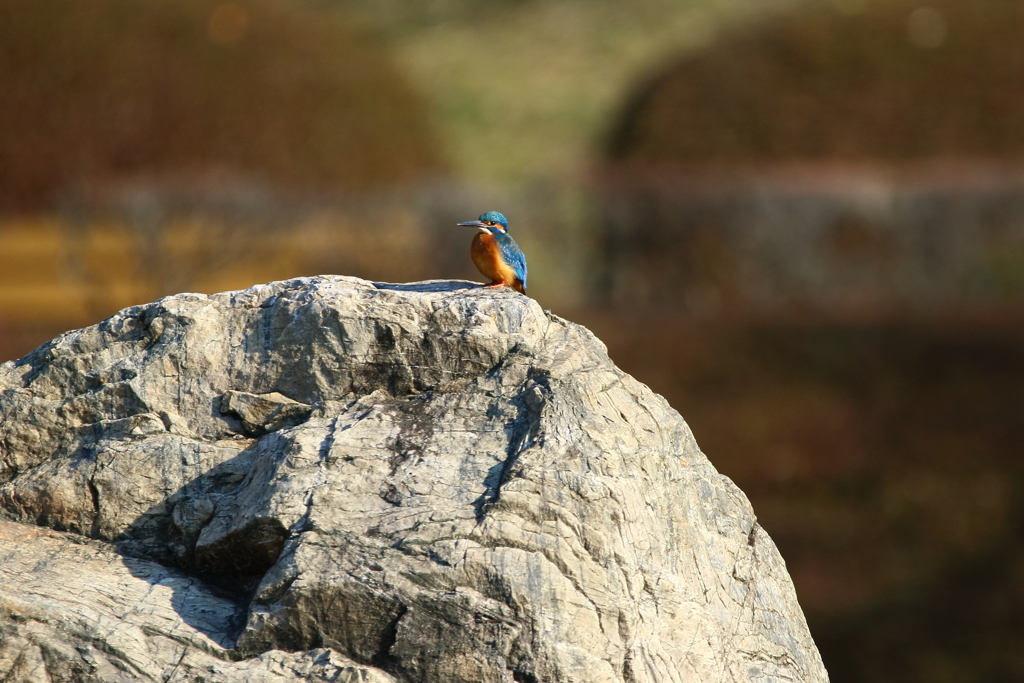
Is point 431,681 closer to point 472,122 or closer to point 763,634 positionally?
point 763,634

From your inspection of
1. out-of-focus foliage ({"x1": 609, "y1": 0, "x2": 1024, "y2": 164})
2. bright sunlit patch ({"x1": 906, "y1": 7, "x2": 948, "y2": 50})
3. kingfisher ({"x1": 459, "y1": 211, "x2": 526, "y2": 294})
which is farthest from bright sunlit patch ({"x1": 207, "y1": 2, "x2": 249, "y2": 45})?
bright sunlit patch ({"x1": 906, "y1": 7, "x2": 948, "y2": 50})

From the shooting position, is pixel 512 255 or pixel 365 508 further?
pixel 512 255

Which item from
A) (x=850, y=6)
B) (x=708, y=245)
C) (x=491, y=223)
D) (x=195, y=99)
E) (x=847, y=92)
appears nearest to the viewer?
(x=491, y=223)

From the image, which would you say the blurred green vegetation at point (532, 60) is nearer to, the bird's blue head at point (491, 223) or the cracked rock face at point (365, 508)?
the bird's blue head at point (491, 223)

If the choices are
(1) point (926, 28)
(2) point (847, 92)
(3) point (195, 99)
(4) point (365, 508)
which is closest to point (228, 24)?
(3) point (195, 99)

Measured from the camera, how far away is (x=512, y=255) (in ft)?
16.4

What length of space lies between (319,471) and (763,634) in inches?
67.5

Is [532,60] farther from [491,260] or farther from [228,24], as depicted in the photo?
[491,260]

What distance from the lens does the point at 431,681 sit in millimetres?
3309

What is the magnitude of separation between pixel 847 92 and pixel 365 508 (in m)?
25.4

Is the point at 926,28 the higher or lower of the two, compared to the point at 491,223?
higher

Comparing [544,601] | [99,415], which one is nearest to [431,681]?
[544,601]

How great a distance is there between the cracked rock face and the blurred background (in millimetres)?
6297

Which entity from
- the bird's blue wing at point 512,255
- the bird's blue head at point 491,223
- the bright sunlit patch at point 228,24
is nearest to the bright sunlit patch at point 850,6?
the bright sunlit patch at point 228,24
